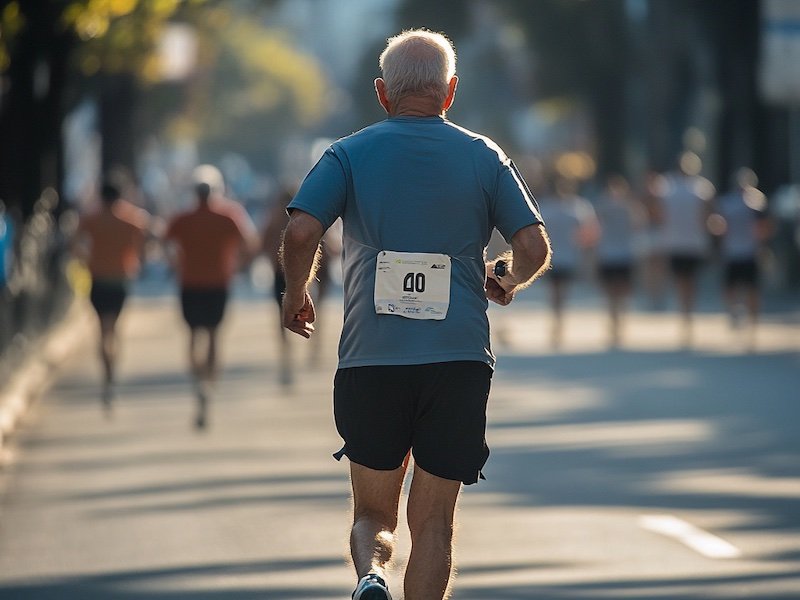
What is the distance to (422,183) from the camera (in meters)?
6.55

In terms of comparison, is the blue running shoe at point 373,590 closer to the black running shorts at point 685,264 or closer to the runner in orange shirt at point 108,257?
the runner in orange shirt at point 108,257

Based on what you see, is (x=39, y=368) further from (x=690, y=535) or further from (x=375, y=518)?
(x=375, y=518)

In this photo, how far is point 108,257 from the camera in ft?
58.0

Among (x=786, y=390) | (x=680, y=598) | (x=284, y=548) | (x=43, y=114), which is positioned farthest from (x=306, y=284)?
(x=43, y=114)

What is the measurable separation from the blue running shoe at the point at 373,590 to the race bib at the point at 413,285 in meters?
0.79

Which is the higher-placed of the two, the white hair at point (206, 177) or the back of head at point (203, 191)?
the white hair at point (206, 177)

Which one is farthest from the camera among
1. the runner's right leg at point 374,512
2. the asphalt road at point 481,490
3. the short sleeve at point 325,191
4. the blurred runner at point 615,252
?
the blurred runner at point 615,252

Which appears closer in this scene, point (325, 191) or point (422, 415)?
point (325, 191)

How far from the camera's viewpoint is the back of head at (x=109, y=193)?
17.7 meters

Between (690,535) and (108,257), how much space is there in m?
8.38

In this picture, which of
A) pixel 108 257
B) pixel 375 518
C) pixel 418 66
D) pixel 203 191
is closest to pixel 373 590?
pixel 375 518

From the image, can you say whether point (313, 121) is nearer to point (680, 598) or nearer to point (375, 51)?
point (375, 51)

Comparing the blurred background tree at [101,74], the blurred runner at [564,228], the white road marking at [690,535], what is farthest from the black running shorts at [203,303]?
the blurred runner at [564,228]

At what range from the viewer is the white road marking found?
9.74m
